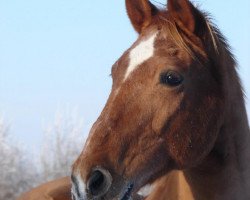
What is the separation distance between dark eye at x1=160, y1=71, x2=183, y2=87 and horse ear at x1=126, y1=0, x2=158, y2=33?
2.42 ft

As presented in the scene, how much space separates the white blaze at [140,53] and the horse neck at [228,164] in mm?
666

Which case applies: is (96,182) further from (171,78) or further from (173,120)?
(171,78)

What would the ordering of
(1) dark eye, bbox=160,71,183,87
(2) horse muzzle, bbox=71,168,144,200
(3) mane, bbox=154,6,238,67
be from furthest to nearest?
(3) mane, bbox=154,6,238,67
(1) dark eye, bbox=160,71,183,87
(2) horse muzzle, bbox=71,168,144,200

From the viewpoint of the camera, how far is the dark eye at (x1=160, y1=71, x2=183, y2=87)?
15.3 feet

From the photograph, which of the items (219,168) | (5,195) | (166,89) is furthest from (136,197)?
(5,195)

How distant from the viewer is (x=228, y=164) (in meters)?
4.96

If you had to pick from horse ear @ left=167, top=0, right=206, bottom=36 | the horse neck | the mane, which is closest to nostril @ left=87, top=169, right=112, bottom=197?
the horse neck

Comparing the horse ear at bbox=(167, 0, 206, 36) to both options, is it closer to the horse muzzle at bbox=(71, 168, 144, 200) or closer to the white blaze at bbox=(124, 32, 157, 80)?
the white blaze at bbox=(124, 32, 157, 80)

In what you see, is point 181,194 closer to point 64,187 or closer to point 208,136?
point 208,136

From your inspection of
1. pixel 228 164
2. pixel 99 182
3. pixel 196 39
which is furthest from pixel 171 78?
pixel 99 182

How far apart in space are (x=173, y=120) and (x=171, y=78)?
32cm

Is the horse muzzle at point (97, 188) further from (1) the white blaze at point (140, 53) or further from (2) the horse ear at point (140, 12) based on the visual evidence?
(2) the horse ear at point (140, 12)

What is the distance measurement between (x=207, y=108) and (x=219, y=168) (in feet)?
1.69

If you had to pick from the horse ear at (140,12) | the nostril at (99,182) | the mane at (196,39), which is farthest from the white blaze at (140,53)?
the nostril at (99,182)
